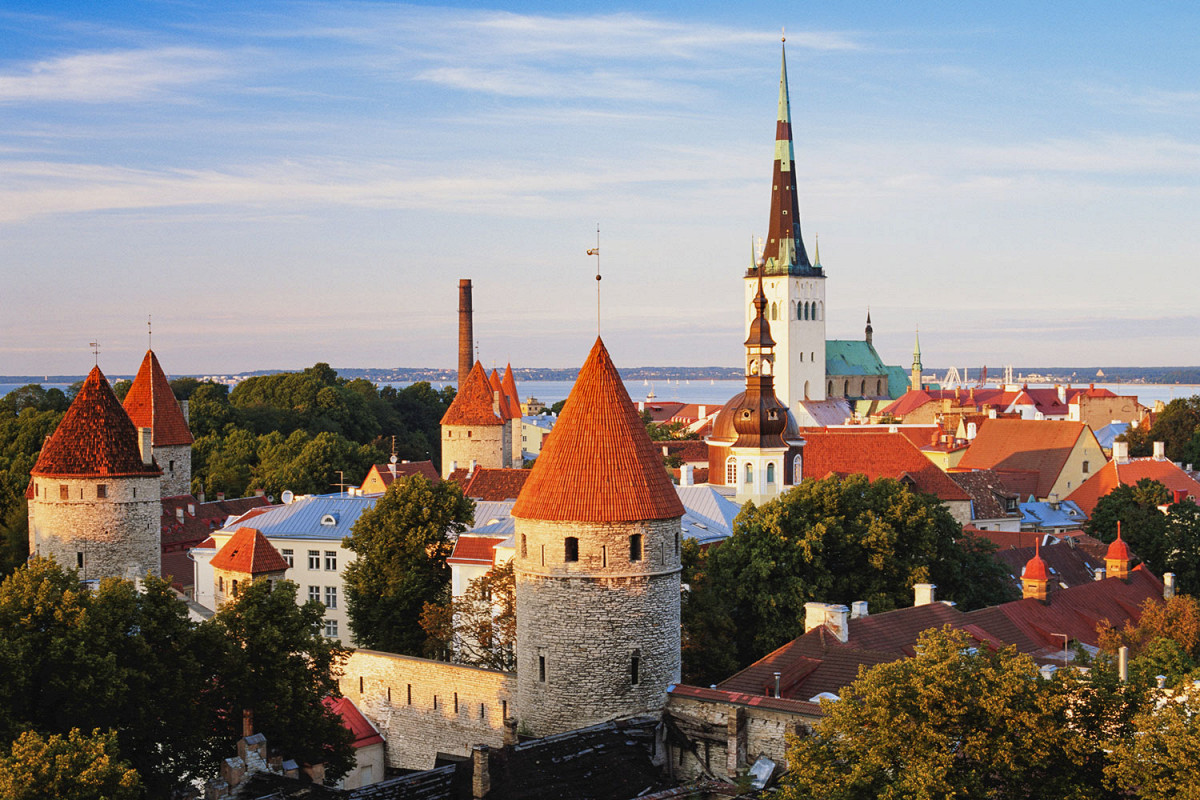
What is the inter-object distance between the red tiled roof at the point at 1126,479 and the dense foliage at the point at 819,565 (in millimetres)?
24359

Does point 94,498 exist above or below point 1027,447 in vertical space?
above

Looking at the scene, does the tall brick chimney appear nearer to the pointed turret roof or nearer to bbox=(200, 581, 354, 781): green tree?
the pointed turret roof

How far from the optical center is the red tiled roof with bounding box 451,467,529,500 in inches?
2232

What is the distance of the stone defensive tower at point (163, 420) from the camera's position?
184ft

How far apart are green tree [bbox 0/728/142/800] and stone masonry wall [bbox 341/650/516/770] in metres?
8.84

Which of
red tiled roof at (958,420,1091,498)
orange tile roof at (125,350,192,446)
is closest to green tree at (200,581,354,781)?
orange tile roof at (125,350,192,446)

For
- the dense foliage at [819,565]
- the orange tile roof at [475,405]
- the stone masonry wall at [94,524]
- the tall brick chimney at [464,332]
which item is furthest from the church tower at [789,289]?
the stone masonry wall at [94,524]

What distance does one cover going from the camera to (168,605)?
26438 millimetres

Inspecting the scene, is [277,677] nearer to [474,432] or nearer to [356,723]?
[356,723]

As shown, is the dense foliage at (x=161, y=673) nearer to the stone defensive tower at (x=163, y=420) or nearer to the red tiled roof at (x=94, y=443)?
the red tiled roof at (x=94, y=443)

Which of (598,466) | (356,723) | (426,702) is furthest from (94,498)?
→ (598,466)

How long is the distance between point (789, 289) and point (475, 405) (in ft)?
201

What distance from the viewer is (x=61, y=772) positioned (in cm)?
1950

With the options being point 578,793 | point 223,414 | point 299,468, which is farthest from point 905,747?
point 223,414
